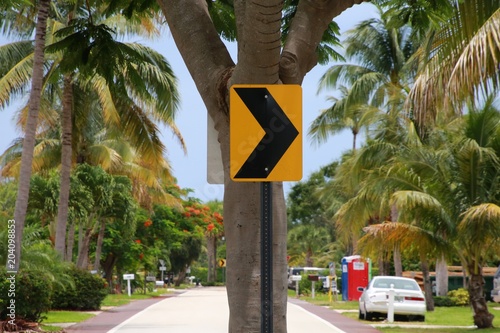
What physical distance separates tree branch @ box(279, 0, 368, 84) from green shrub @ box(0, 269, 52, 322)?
1173 centimetres

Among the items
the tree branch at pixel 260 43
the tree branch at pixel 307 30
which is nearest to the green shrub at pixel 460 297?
the tree branch at pixel 307 30

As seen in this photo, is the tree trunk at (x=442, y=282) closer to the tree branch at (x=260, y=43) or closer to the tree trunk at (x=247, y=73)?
the tree trunk at (x=247, y=73)

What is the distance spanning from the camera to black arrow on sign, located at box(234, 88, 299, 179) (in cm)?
560

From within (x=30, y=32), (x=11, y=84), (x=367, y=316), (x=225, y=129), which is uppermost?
(x=30, y=32)

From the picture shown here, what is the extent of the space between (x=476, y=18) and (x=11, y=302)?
12062 mm

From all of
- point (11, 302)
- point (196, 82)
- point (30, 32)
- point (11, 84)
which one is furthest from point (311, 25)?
point (30, 32)

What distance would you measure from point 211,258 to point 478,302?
66.8m

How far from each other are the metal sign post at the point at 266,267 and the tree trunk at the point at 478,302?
55.9 ft

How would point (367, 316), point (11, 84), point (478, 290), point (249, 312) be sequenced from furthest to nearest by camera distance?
point (367, 316), point (11, 84), point (478, 290), point (249, 312)

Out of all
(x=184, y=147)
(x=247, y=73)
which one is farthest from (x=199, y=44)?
(x=184, y=147)

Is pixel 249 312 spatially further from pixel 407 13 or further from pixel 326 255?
pixel 326 255

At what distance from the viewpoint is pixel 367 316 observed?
25.6 metres

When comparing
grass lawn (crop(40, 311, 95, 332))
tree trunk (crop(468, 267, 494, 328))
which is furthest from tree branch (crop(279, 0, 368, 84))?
tree trunk (crop(468, 267, 494, 328))

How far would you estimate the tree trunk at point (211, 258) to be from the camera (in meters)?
84.3
